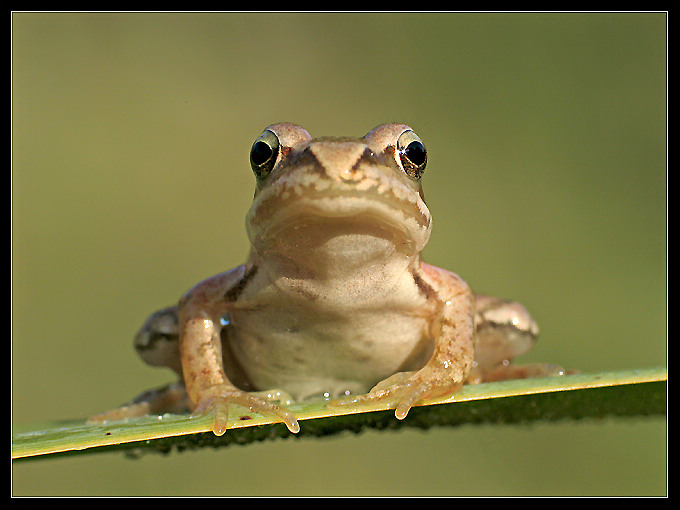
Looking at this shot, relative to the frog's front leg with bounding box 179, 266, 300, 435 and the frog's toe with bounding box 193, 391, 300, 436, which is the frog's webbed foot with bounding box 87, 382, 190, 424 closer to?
the frog's front leg with bounding box 179, 266, 300, 435

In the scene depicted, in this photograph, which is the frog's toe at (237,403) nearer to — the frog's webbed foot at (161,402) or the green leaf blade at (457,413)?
A: the green leaf blade at (457,413)

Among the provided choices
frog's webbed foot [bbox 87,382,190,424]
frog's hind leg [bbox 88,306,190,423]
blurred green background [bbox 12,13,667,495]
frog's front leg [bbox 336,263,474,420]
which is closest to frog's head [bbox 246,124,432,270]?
frog's front leg [bbox 336,263,474,420]

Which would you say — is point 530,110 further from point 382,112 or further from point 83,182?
point 83,182

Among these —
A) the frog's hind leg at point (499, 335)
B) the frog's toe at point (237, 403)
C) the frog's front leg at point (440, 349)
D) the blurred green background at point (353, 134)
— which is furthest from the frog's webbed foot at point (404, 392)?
the blurred green background at point (353, 134)

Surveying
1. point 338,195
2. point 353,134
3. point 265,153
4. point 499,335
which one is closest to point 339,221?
point 338,195

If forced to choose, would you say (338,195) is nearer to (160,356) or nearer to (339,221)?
(339,221)

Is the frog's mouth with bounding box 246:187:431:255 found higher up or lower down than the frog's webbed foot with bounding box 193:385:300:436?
higher up

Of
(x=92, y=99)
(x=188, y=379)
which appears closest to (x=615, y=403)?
(x=188, y=379)
